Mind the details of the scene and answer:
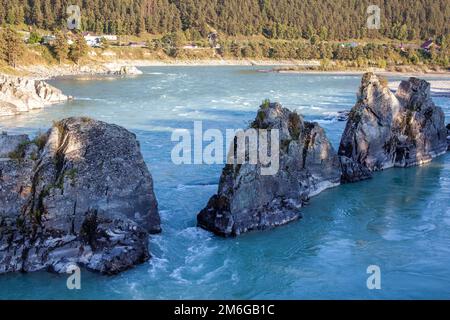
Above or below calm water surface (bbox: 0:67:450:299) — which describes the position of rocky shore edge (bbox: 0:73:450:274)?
above

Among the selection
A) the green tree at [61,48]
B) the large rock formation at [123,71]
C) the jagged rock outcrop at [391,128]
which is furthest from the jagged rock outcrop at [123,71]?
the jagged rock outcrop at [391,128]

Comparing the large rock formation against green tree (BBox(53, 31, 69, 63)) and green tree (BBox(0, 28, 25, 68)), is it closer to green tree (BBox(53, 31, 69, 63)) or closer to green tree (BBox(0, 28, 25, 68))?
green tree (BBox(53, 31, 69, 63))

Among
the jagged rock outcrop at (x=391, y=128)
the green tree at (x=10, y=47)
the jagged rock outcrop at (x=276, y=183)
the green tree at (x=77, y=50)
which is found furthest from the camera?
the green tree at (x=77, y=50)

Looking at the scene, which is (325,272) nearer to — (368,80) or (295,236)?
(295,236)

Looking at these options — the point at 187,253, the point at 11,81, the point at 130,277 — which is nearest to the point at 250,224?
the point at 187,253

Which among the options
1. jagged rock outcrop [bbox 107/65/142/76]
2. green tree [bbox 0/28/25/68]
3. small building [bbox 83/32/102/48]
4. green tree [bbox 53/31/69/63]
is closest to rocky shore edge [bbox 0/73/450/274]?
green tree [bbox 0/28/25/68]

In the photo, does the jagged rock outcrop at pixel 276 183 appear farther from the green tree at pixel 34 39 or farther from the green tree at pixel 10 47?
the green tree at pixel 34 39
